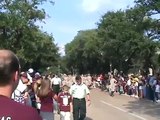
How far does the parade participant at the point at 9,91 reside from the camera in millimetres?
3218

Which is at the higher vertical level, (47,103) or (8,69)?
(8,69)

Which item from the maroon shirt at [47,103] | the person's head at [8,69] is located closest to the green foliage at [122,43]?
the maroon shirt at [47,103]

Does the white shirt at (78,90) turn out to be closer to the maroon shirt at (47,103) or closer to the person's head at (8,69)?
the maroon shirt at (47,103)

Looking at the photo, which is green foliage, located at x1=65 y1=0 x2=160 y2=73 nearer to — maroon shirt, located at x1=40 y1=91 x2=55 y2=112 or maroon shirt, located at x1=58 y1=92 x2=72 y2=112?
maroon shirt, located at x1=58 y1=92 x2=72 y2=112

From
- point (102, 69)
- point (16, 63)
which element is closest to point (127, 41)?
point (102, 69)

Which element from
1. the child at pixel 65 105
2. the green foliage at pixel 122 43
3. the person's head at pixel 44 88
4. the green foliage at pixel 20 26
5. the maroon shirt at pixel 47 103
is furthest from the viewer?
the green foliage at pixel 20 26

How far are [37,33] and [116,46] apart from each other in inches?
962

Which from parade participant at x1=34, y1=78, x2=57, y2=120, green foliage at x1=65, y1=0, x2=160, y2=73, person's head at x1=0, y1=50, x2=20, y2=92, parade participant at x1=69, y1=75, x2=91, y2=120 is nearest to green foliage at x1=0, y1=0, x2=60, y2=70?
green foliage at x1=65, y1=0, x2=160, y2=73

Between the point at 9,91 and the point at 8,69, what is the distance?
15 centimetres

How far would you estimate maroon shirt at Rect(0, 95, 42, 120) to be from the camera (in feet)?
10.5

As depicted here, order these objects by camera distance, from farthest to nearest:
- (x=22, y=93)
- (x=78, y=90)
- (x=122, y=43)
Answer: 1. (x=122, y=43)
2. (x=78, y=90)
3. (x=22, y=93)

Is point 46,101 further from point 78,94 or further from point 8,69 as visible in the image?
point 8,69

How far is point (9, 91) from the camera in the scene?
342 cm

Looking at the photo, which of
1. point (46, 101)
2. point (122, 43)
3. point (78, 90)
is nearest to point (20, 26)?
point (78, 90)
